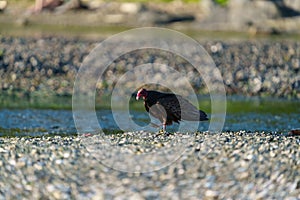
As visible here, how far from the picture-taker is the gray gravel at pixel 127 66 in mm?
26328

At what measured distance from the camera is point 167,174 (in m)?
12.1

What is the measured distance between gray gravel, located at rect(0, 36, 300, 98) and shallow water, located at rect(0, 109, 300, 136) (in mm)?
3856

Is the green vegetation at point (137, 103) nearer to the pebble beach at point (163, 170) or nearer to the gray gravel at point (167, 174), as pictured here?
the pebble beach at point (163, 170)

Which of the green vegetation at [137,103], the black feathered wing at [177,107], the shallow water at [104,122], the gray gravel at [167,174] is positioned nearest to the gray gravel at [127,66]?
the green vegetation at [137,103]

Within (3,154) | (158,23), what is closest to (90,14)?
(158,23)

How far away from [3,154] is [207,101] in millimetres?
12140

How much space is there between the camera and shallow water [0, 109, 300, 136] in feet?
62.0

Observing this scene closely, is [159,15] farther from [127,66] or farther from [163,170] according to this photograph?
[163,170]

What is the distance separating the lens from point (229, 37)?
4031 cm

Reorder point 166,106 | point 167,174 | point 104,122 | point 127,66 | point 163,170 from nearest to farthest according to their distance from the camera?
point 167,174
point 163,170
point 166,106
point 104,122
point 127,66

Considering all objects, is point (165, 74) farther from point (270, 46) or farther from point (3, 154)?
point (3, 154)

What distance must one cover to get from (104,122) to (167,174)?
8.55 meters

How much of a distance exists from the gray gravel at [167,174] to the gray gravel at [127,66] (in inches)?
496

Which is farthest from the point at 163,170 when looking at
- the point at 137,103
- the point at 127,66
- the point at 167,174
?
the point at 127,66
